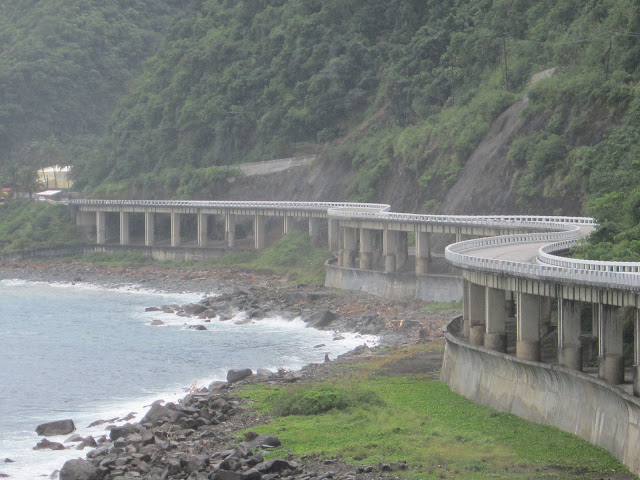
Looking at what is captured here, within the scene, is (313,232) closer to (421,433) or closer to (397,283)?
(397,283)

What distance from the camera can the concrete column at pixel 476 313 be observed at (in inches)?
2030

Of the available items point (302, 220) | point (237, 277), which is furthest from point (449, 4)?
point (237, 277)

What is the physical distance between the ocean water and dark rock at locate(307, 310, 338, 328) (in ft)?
2.86

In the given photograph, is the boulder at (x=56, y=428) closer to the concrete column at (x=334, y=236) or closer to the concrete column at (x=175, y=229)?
the concrete column at (x=334, y=236)

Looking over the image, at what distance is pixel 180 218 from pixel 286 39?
24.7 metres

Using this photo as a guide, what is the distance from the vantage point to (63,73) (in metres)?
174

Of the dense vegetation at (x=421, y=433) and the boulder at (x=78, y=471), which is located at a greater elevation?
the dense vegetation at (x=421, y=433)

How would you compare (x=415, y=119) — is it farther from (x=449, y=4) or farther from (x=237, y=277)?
(x=237, y=277)

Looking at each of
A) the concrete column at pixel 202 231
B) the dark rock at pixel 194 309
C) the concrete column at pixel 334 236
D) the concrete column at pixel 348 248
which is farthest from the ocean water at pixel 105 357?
the concrete column at pixel 202 231

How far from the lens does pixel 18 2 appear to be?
7835 inches

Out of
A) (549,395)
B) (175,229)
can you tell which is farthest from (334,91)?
(549,395)

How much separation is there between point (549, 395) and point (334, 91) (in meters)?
88.9

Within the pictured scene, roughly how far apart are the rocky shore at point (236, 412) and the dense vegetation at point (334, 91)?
1545 centimetres

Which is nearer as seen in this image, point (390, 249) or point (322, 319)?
point (322, 319)
